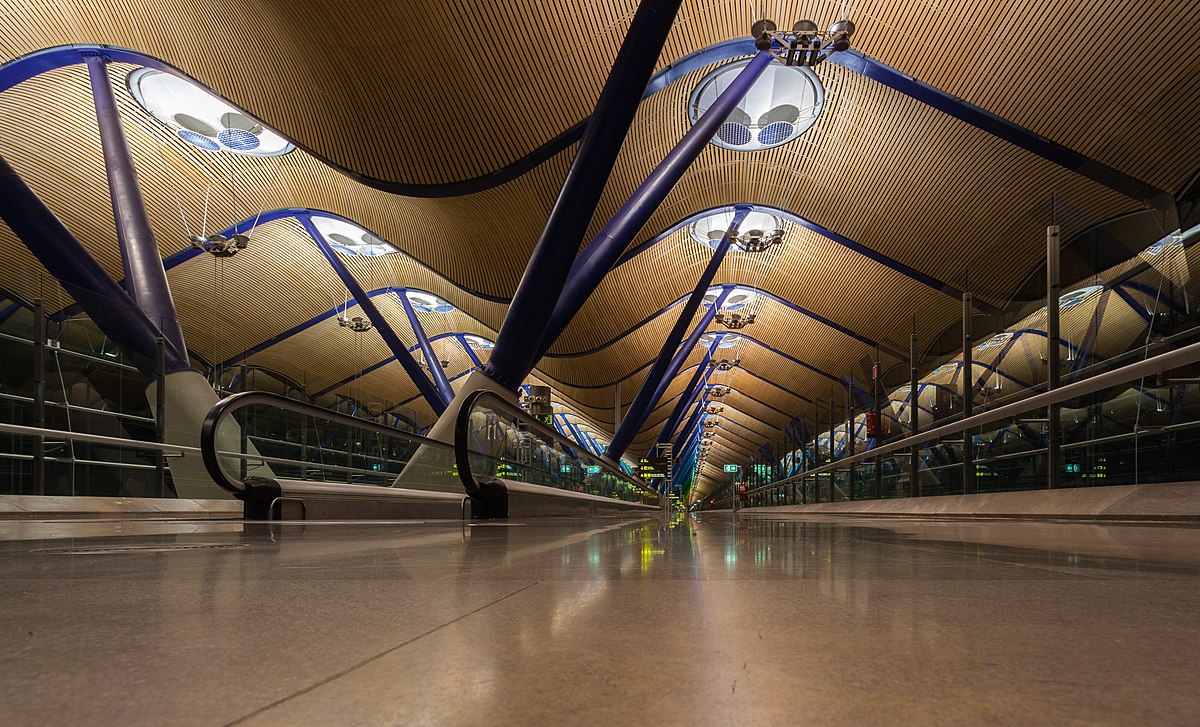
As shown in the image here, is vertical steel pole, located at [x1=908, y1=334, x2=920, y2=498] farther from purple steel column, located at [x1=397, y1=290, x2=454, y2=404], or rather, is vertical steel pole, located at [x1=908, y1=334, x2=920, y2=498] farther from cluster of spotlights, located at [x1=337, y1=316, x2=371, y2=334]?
purple steel column, located at [x1=397, y1=290, x2=454, y2=404]

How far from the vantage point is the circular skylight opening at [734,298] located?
3672 cm

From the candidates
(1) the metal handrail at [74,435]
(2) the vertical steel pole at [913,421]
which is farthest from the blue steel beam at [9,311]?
(2) the vertical steel pole at [913,421]

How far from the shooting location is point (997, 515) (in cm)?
605

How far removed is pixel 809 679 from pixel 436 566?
5.70 ft

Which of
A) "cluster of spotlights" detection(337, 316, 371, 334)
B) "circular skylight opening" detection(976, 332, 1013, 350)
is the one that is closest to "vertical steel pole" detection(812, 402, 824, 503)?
"circular skylight opening" detection(976, 332, 1013, 350)

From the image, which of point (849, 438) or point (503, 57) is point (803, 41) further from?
point (849, 438)

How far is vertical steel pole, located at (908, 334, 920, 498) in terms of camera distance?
8.98 metres

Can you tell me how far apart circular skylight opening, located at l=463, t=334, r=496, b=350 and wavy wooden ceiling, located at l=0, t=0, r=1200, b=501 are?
1103 centimetres

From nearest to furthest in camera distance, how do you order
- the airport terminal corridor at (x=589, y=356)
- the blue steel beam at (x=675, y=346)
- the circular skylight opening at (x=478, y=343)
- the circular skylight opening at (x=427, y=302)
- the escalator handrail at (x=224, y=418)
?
the airport terminal corridor at (x=589, y=356) < the escalator handrail at (x=224, y=418) < the blue steel beam at (x=675, y=346) < the circular skylight opening at (x=427, y=302) < the circular skylight opening at (x=478, y=343)

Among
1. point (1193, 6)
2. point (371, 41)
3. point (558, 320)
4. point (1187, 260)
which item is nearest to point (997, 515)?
point (1187, 260)

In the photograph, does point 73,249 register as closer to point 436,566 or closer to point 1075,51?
point 436,566

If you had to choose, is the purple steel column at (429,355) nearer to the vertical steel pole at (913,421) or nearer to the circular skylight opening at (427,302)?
the circular skylight opening at (427,302)

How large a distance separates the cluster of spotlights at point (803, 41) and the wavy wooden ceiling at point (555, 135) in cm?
327

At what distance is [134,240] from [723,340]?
34.3 meters
